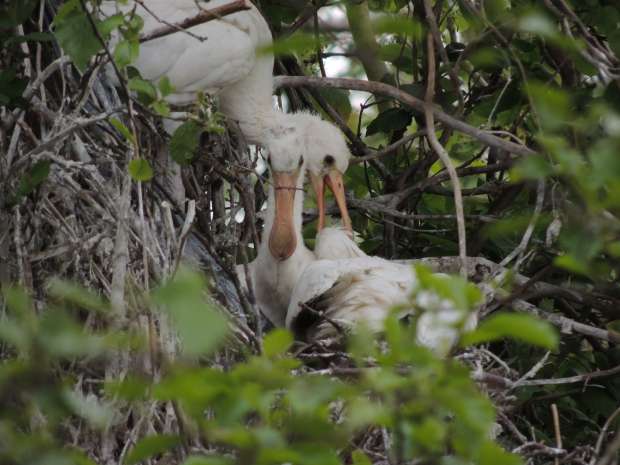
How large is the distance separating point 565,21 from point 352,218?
177 cm

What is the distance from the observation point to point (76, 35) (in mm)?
3334

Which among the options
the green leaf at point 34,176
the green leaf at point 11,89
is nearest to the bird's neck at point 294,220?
the green leaf at point 11,89

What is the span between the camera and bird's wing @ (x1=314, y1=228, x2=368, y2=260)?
4637 mm

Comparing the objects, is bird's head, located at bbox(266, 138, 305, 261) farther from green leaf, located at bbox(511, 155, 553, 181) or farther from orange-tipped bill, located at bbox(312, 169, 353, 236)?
green leaf, located at bbox(511, 155, 553, 181)

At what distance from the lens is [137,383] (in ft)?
6.89

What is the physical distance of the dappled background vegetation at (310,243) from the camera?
215 cm

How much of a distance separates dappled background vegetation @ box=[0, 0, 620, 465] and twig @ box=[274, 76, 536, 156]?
1 centimetres

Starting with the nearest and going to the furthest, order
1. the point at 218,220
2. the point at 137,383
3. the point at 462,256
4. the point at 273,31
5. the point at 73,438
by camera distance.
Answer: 1. the point at 137,383
2. the point at 73,438
3. the point at 462,256
4. the point at 218,220
5. the point at 273,31

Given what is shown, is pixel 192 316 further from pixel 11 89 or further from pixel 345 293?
pixel 345 293

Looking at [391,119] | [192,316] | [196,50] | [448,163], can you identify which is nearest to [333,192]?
[391,119]

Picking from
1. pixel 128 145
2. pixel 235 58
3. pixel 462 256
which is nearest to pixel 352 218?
pixel 235 58

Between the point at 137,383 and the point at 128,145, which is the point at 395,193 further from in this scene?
the point at 137,383

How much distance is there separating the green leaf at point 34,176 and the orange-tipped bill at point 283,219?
1299 mm

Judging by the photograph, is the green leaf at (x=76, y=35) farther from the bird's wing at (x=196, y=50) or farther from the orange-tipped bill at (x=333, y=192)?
the orange-tipped bill at (x=333, y=192)
